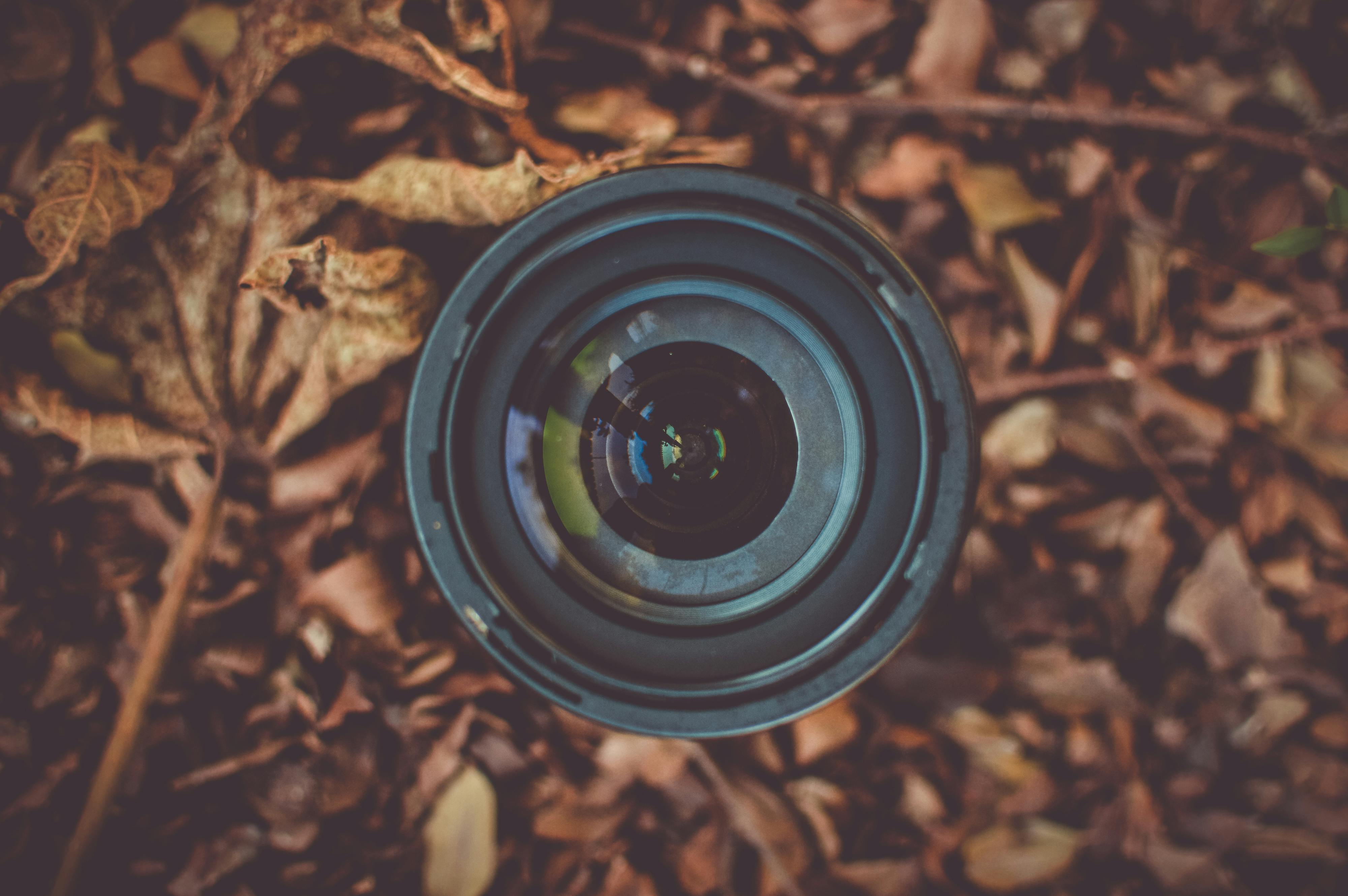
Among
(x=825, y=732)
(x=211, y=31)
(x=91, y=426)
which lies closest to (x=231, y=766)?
(x=91, y=426)

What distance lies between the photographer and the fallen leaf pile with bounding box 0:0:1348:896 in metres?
0.65

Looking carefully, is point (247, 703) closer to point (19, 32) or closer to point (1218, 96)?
point (19, 32)

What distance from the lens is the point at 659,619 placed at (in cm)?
56

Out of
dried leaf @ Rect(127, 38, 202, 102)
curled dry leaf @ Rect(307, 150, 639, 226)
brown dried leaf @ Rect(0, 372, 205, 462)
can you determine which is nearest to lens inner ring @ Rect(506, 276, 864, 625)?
curled dry leaf @ Rect(307, 150, 639, 226)

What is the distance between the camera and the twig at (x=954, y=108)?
0.71 meters

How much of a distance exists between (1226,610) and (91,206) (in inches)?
44.2

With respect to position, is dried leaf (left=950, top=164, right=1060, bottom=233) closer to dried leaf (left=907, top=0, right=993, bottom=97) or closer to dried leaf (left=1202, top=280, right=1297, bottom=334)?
dried leaf (left=907, top=0, right=993, bottom=97)

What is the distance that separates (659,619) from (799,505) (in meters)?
0.14

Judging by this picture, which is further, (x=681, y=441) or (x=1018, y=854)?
(x=1018, y=854)

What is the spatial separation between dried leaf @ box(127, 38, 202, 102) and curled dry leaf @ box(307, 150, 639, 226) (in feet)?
0.55

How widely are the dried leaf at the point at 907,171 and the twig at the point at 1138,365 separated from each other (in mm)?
199

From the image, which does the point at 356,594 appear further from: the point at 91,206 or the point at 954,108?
the point at 954,108

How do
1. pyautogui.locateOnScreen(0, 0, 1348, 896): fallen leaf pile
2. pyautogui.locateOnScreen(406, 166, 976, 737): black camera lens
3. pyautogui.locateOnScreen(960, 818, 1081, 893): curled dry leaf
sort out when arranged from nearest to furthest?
pyautogui.locateOnScreen(406, 166, 976, 737): black camera lens → pyautogui.locateOnScreen(0, 0, 1348, 896): fallen leaf pile → pyautogui.locateOnScreen(960, 818, 1081, 893): curled dry leaf

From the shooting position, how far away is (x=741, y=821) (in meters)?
0.72
